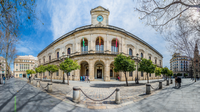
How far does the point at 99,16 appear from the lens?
72.8ft

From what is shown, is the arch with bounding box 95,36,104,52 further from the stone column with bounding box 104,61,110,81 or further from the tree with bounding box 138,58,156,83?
the tree with bounding box 138,58,156,83


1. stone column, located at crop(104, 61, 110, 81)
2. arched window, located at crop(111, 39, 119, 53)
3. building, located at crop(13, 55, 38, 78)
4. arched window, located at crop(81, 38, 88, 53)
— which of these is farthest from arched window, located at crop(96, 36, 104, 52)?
building, located at crop(13, 55, 38, 78)

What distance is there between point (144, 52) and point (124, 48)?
11.7 metres

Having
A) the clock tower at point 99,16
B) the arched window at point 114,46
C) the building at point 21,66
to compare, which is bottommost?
the building at point 21,66

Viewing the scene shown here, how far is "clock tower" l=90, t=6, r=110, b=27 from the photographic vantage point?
71.9 feet

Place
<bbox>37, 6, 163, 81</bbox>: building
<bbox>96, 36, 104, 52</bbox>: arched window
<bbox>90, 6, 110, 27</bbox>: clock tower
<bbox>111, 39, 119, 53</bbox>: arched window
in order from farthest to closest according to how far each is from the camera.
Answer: <bbox>111, 39, 119, 53</bbox>: arched window
<bbox>90, 6, 110, 27</bbox>: clock tower
<bbox>96, 36, 104, 52</bbox>: arched window
<bbox>37, 6, 163, 81</bbox>: building

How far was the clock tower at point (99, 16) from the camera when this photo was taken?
71.9 feet

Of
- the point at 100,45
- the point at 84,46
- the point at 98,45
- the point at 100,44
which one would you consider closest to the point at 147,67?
the point at 100,44

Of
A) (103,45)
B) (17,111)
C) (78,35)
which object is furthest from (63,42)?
(17,111)

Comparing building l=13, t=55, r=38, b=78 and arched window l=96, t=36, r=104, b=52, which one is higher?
arched window l=96, t=36, r=104, b=52

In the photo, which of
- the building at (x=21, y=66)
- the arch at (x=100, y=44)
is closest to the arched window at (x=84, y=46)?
the arch at (x=100, y=44)

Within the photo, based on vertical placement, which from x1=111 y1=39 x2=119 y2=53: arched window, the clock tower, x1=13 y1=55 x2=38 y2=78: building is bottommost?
x1=13 y1=55 x2=38 y2=78: building

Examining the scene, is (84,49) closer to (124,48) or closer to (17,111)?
(124,48)

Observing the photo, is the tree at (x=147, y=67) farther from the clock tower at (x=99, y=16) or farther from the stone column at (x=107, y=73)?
the clock tower at (x=99, y=16)
